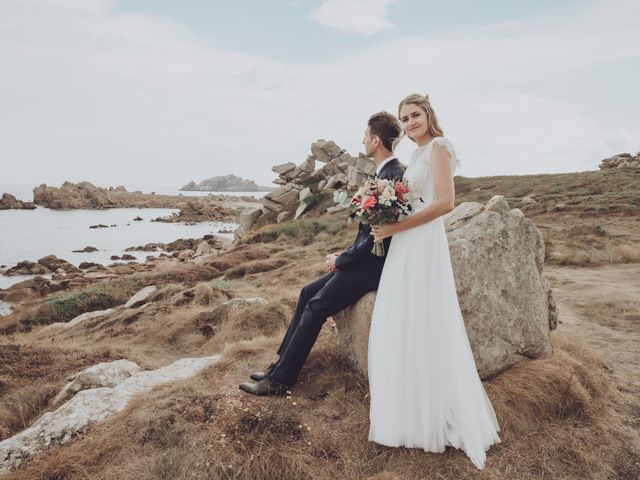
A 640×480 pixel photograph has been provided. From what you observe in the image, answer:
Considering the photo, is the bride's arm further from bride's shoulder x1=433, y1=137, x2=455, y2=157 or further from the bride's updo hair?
the bride's updo hair

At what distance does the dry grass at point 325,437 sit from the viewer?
3.57 meters

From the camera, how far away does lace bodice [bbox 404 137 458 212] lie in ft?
13.2

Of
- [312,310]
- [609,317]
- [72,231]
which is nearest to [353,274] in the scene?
[312,310]

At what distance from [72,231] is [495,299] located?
45530 mm

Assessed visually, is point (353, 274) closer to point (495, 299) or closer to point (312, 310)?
point (312, 310)

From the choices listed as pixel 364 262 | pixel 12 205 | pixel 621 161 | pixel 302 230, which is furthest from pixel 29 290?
pixel 12 205

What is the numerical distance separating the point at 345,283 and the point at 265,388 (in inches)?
56.1

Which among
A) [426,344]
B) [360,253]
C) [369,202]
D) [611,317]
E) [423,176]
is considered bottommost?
[611,317]

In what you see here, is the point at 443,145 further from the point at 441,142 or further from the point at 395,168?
the point at 395,168

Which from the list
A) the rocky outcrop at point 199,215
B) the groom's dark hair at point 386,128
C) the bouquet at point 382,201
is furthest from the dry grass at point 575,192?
the rocky outcrop at point 199,215

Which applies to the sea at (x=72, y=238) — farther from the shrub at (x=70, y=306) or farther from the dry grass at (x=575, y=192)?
the dry grass at (x=575, y=192)

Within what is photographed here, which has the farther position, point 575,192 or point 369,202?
point 575,192

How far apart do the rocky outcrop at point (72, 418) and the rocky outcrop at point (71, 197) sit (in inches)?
3137

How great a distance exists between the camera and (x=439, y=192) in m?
3.87
